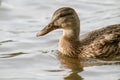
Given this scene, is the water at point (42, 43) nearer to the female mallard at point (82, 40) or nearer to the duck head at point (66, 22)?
the female mallard at point (82, 40)

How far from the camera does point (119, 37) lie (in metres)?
13.5

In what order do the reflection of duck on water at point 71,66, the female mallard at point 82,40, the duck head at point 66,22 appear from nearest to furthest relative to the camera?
the reflection of duck on water at point 71,66 → the female mallard at point 82,40 → the duck head at point 66,22

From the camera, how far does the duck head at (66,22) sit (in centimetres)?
1376

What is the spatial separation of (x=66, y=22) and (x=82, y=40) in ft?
1.80

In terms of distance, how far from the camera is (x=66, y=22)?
13.9 metres

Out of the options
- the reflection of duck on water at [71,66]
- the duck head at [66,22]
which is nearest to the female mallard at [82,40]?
the duck head at [66,22]

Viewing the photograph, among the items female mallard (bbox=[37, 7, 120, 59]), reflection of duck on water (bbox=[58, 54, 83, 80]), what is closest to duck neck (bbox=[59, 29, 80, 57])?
female mallard (bbox=[37, 7, 120, 59])

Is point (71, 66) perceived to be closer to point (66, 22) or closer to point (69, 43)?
point (69, 43)

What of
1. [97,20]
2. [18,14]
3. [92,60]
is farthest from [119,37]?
[18,14]

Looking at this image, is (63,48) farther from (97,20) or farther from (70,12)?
(97,20)

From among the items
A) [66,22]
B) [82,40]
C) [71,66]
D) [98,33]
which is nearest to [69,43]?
[82,40]

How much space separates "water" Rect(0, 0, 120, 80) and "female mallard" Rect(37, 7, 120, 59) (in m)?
0.26

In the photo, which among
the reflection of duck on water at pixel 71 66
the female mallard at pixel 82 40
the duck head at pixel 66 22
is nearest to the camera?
the reflection of duck on water at pixel 71 66

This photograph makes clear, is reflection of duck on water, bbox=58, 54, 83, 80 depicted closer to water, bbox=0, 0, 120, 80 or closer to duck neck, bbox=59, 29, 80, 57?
water, bbox=0, 0, 120, 80
